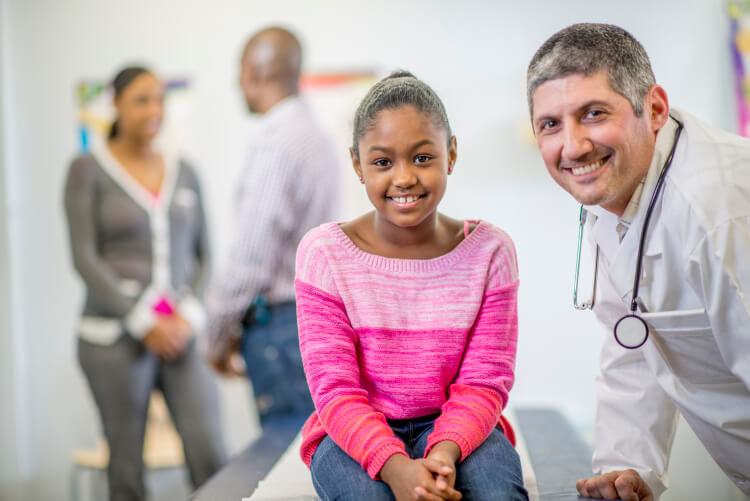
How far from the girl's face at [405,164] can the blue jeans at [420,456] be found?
399 millimetres

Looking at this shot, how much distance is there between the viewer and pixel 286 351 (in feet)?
6.95

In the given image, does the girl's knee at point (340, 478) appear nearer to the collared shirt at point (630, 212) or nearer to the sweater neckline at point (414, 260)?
the sweater neckline at point (414, 260)

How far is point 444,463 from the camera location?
3.69ft

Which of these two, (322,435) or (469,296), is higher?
(469,296)

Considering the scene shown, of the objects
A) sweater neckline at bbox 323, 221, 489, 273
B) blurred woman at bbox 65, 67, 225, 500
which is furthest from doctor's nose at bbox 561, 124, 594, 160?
blurred woman at bbox 65, 67, 225, 500

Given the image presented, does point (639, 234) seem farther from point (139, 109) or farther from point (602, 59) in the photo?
point (139, 109)

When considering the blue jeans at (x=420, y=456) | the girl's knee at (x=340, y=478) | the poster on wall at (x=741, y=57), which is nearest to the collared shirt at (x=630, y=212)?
the blue jeans at (x=420, y=456)

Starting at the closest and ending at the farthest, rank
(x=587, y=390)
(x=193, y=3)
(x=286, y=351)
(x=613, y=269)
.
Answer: (x=613, y=269)
(x=286, y=351)
(x=587, y=390)
(x=193, y=3)

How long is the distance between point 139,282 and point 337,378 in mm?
1779

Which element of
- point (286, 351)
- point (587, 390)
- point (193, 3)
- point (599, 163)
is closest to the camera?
point (599, 163)

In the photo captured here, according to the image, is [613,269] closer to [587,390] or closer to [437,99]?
[437,99]

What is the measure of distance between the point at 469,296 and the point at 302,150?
40.8 inches

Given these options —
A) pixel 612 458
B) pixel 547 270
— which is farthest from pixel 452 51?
pixel 612 458

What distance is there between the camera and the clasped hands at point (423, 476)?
1091 millimetres
